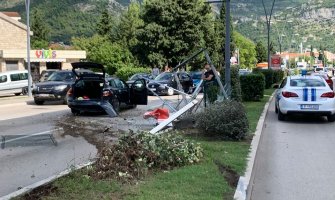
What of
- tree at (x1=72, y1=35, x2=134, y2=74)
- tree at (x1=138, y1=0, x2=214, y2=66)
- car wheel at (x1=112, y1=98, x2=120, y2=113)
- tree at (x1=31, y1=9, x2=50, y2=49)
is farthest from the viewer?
tree at (x1=31, y1=9, x2=50, y2=49)

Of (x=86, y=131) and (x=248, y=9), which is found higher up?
(x=248, y=9)

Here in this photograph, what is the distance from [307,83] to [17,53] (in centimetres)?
3791

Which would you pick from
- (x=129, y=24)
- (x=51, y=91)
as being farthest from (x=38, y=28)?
(x=51, y=91)

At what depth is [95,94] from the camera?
54.9 feet

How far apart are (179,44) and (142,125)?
38563mm

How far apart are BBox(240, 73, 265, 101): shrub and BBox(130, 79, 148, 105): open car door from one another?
22.3ft

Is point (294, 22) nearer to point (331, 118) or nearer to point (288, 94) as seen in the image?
point (331, 118)

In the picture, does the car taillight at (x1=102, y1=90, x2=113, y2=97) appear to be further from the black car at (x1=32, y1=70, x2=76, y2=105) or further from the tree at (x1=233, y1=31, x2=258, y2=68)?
the tree at (x1=233, y1=31, x2=258, y2=68)

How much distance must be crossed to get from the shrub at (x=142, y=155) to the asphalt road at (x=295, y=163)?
1.22 m

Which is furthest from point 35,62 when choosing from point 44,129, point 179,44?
point 44,129

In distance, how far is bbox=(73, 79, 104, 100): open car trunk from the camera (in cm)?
1666

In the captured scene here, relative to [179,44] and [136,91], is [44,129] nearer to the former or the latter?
[136,91]

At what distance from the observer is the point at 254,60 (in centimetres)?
10525

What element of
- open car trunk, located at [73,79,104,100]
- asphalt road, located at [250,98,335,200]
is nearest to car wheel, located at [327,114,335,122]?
asphalt road, located at [250,98,335,200]
